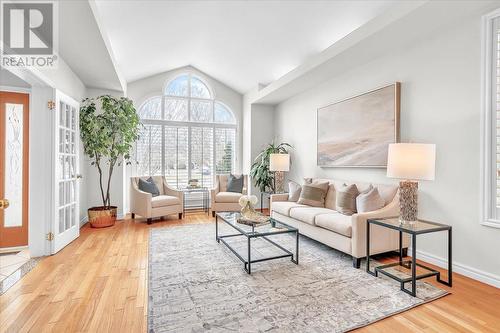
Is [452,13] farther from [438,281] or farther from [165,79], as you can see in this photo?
[165,79]

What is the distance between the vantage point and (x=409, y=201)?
2539 millimetres

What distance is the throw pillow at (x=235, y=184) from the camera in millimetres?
5773

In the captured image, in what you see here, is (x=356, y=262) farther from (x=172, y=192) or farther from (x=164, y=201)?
(x=172, y=192)

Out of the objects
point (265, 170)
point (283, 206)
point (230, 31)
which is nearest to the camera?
point (283, 206)

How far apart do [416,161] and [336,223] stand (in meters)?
1.09

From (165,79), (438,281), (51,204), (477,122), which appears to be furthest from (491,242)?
(165,79)

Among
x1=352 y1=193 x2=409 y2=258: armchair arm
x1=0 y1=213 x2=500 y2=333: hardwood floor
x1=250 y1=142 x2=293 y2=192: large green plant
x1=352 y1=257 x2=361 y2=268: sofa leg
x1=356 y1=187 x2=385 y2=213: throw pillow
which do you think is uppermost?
x1=250 y1=142 x2=293 y2=192: large green plant

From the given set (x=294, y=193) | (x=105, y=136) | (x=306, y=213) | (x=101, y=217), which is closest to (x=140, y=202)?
(x=101, y=217)

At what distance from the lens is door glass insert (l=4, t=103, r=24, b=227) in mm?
3326

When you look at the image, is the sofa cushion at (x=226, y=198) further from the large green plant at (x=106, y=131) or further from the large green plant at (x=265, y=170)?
the large green plant at (x=106, y=131)

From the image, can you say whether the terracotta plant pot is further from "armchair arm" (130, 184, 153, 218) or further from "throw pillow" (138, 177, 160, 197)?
"throw pillow" (138, 177, 160, 197)

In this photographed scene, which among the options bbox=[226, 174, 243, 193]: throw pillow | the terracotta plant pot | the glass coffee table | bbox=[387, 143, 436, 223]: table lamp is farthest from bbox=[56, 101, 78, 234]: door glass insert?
bbox=[387, 143, 436, 223]: table lamp

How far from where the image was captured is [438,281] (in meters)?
2.53

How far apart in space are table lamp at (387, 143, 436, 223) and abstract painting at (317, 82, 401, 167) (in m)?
0.92
